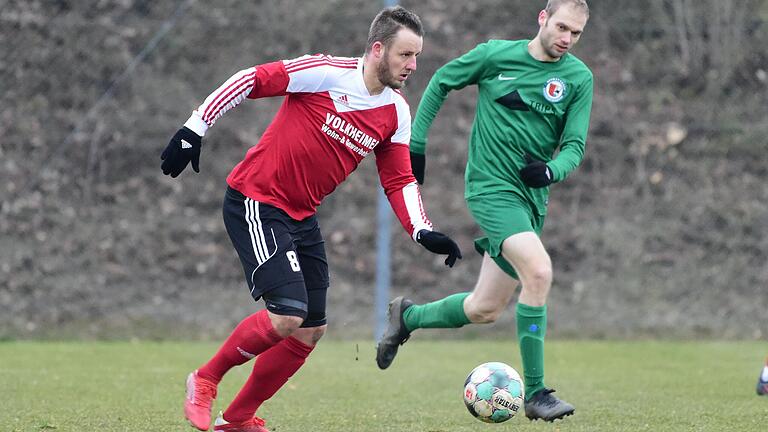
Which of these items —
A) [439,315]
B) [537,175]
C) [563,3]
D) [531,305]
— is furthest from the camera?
[439,315]

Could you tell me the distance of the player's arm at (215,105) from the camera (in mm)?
4434

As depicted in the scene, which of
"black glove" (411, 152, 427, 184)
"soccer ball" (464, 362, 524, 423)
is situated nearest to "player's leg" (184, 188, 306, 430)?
"soccer ball" (464, 362, 524, 423)

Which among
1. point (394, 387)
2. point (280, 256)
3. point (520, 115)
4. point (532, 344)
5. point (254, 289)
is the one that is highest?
point (520, 115)

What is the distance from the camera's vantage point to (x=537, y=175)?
5207 millimetres

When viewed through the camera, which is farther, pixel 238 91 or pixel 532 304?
pixel 532 304

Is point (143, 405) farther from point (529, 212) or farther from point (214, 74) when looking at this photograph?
point (214, 74)

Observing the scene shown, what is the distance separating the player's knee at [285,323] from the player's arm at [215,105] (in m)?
0.71

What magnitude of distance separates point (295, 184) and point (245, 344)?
726 mm

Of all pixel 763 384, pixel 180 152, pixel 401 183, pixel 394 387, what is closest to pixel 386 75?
pixel 401 183

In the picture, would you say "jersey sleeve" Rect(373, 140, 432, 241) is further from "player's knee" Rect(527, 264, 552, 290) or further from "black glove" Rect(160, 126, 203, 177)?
"black glove" Rect(160, 126, 203, 177)

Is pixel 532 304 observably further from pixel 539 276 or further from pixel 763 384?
pixel 763 384

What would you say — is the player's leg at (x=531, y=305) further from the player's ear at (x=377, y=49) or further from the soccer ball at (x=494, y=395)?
the player's ear at (x=377, y=49)

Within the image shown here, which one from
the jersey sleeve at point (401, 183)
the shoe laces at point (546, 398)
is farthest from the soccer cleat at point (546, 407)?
the jersey sleeve at point (401, 183)

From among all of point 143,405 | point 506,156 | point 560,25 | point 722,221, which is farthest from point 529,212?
point 722,221
